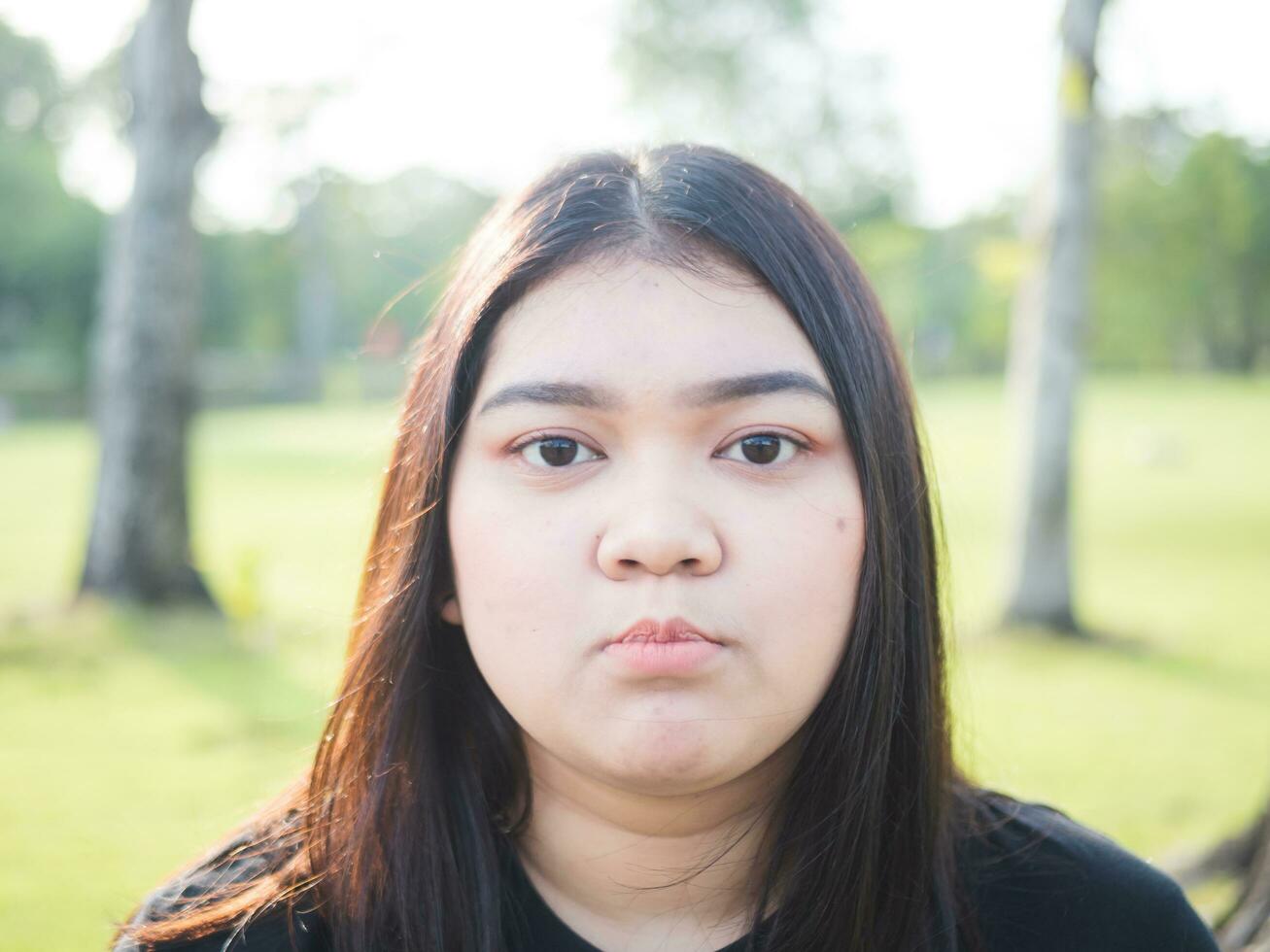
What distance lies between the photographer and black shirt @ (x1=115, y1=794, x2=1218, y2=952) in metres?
1.58

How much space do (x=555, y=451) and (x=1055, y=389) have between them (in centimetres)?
604

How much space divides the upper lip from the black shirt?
501 mm

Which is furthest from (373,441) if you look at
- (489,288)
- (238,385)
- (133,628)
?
(238,385)

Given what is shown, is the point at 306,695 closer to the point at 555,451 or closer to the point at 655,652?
the point at 555,451

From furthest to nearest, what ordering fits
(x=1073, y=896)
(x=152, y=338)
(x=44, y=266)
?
1. (x=44, y=266)
2. (x=152, y=338)
3. (x=1073, y=896)

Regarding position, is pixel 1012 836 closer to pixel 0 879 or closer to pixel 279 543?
pixel 0 879

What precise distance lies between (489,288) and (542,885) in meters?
0.87

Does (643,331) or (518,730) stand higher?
(643,331)

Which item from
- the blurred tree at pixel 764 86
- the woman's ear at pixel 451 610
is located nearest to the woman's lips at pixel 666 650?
the woman's ear at pixel 451 610

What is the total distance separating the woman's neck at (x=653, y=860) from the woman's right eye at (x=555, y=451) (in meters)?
0.43

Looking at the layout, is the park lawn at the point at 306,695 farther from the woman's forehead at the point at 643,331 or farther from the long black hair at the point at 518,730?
the woman's forehead at the point at 643,331

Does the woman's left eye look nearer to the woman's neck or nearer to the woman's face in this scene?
the woman's face

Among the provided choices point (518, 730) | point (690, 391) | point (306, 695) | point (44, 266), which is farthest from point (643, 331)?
point (44, 266)

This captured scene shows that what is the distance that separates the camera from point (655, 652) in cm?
137
